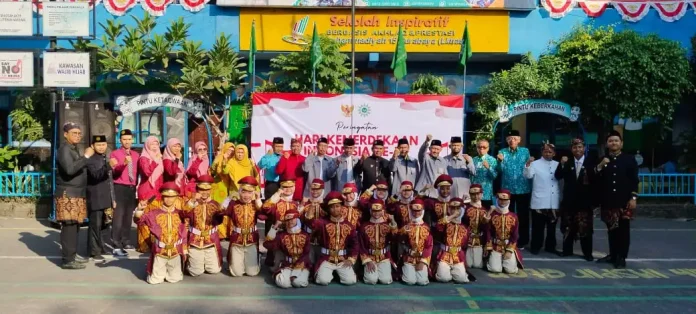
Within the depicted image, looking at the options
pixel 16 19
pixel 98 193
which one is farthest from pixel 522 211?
pixel 16 19

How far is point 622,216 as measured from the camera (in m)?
7.96

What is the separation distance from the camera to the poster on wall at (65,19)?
39.3 ft

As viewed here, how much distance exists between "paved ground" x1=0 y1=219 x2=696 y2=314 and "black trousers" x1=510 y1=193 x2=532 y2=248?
787 millimetres

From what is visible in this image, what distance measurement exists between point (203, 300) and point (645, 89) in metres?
10.2

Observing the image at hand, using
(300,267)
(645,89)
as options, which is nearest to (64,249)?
(300,267)

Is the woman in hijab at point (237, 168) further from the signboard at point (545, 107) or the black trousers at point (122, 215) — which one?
the signboard at point (545, 107)

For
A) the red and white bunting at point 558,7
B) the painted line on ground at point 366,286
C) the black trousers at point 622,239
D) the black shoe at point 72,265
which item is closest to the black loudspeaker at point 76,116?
the black shoe at point 72,265

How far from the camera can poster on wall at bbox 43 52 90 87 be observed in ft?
39.0

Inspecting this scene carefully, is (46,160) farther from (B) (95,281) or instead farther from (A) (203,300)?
(A) (203,300)

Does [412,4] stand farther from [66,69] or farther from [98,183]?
[98,183]

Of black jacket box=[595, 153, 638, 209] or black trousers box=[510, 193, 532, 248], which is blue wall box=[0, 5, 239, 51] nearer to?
black trousers box=[510, 193, 532, 248]

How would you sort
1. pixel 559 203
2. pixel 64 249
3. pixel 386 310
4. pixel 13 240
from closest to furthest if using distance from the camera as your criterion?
pixel 386 310 < pixel 64 249 < pixel 559 203 < pixel 13 240

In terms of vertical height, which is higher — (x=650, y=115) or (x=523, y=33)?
(x=523, y=33)

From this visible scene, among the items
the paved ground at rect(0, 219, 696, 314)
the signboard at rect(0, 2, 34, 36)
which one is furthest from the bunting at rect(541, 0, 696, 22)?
the signboard at rect(0, 2, 34, 36)
